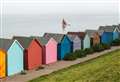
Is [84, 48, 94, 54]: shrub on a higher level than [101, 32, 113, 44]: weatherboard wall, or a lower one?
lower

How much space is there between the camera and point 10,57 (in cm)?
2934

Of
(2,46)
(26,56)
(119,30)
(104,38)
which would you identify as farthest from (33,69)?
(119,30)

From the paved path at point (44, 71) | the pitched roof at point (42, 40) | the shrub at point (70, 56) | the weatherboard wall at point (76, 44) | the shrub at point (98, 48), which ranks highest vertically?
the pitched roof at point (42, 40)

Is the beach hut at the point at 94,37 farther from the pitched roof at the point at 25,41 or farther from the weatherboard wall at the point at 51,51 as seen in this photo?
the pitched roof at the point at 25,41

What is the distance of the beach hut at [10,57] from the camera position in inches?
1125

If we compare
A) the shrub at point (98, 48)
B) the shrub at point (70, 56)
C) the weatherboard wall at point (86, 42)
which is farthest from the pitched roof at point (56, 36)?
the shrub at point (98, 48)

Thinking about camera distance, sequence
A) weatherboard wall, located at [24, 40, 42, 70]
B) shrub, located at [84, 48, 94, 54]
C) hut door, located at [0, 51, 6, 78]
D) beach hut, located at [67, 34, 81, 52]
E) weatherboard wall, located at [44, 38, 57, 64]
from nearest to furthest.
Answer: hut door, located at [0, 51, 6, 78], weatherboard wall, located at [24, 40, 42, 70], weatherboard wall, located at [44, 38, 57, 64], beach hut, located at [67, 34, 81, 52], shrub, located at [84, 48, 94, 54]

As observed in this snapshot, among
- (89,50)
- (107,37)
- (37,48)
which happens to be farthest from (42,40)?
(107,37)

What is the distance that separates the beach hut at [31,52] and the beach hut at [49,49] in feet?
2.36

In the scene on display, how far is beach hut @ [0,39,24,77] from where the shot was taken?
28578 mm

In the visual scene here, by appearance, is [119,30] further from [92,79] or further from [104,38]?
[92,79]

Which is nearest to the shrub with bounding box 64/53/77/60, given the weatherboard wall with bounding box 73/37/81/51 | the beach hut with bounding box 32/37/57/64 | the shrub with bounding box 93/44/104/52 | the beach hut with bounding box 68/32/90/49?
the beach hut with bounding box 32/37/57/64

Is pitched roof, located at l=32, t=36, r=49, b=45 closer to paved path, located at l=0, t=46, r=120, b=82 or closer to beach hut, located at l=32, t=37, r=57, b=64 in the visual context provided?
beach hut, located at l=32, t=37, r=57, b=64

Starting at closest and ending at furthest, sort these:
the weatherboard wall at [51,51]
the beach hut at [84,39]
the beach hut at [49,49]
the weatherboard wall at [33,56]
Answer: the weatherboard wall at [33,56]
the beach hut at [49,49]
the weatherboard wall at [51,51]
the beach hut at [84,39]
